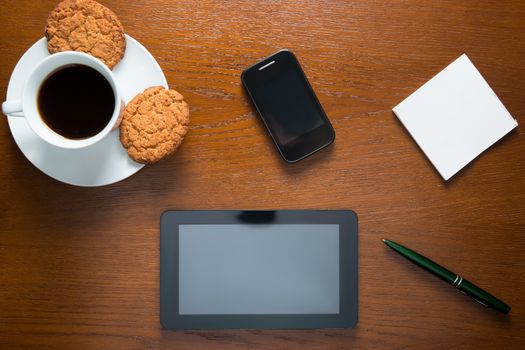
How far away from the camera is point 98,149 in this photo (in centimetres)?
74

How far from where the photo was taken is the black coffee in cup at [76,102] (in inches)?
27.5

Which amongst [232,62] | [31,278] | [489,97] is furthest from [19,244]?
[489,97]

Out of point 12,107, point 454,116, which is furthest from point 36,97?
point 454,116

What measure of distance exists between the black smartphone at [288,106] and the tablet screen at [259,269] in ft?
0.39

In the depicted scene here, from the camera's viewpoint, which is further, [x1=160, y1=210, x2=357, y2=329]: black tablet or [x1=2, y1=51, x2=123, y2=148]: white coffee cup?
[x1=160, y1=210, x2=357, y2=329]: black tablet

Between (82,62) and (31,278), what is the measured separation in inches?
12.8

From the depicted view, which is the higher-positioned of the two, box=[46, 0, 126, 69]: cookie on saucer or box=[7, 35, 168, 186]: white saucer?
box=[46, 0, 126, 69]: cookie on saucer

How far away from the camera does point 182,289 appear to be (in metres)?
0.78

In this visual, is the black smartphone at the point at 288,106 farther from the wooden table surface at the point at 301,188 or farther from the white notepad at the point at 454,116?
the white notepad at the point at 454,116


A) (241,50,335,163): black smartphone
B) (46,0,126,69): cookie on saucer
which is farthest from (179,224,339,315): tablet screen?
(46,0,126,69): cookie on saucer

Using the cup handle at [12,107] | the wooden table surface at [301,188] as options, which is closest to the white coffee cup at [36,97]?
the cup handle at [12,107]

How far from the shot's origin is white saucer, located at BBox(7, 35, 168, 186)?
2.39ft

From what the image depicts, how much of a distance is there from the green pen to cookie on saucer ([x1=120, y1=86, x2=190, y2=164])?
34cm

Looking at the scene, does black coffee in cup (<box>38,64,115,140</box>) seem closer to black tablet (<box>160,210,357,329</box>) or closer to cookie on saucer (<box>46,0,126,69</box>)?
cookie on saucer (<box>46,0,126,69</box>)
